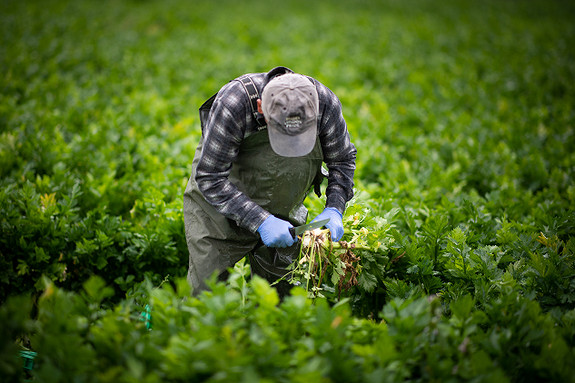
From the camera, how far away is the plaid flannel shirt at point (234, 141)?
2357mm

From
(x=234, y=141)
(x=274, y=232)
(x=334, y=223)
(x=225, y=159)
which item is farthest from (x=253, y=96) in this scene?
(x=334, y=223)

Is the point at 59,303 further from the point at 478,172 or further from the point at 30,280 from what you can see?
the point at 478,172

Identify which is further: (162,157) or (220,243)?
(162,157)

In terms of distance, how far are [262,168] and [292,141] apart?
1.30 feet

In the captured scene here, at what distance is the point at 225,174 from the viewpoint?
2.49 m

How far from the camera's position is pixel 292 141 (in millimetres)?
2303

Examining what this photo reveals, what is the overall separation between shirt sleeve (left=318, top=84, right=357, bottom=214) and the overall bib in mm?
79

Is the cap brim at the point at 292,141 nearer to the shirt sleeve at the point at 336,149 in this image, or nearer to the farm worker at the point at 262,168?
the farm worker at the point at 262,168

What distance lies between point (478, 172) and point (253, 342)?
4478 mm

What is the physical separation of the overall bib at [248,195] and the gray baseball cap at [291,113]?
25 centimetres

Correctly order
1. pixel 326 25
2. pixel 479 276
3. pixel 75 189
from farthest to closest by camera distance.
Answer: pixel 326 25 < pixel 75 189 < pixel 479 276

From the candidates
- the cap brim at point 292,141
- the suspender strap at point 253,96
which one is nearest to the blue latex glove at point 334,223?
the cap brim at point 292,141

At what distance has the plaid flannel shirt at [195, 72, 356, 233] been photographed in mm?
2357

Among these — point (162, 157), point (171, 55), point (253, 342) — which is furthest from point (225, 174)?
point (171, 55)
